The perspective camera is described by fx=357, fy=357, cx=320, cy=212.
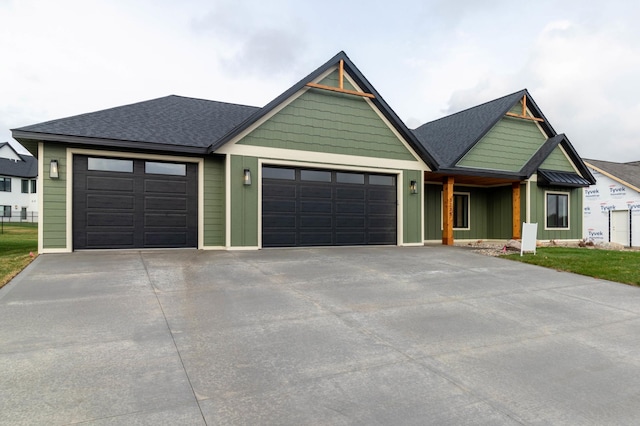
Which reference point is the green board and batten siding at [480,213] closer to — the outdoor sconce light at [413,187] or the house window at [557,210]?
the house window at [557,210]

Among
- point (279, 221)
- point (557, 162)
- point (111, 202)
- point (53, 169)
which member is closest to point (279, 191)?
point (279, 221)

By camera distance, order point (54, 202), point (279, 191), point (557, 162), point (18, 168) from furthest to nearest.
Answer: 1. point (18, 168)
2. point (557, 162)
3. point (279, 191)
4. point (54, 202)

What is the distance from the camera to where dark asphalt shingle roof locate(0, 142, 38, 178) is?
112 feet

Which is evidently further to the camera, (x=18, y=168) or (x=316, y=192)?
(x=18, y=168)

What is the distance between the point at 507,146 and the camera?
588 inches

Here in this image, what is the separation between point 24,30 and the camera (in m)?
11.5

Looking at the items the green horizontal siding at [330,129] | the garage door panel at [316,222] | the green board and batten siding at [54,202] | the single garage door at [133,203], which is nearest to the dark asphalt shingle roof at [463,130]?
the green horizontal siding at [330,129]

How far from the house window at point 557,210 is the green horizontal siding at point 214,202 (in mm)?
13643

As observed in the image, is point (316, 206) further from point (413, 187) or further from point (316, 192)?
point (413, 187)

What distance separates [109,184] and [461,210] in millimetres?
13641

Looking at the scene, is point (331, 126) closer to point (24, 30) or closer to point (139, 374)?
point (139, 374)

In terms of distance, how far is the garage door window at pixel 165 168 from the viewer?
10.0 metres

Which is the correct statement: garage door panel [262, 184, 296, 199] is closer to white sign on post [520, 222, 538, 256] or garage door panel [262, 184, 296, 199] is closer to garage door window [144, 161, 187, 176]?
garage door window [144, 161, 187, 176]

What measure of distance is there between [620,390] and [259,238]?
8727mm
